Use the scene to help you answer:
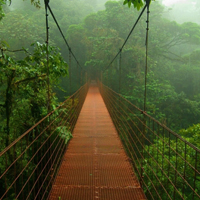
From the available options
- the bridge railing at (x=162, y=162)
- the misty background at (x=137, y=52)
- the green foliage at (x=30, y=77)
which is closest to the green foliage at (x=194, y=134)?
the bridge railing at (x=162, y=162)

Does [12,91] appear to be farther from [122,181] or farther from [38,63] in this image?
[122,181]

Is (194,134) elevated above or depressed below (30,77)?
below

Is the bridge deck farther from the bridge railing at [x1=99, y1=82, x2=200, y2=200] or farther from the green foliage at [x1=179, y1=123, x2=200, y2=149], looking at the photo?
the green foliage at [x1=179, y1=123, x2=200, y2=149]

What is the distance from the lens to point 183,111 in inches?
434

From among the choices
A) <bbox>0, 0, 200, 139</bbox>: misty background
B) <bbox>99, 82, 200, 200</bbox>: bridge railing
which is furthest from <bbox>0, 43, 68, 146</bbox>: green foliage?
<bbox>0, 0, 200, 139</bbox>: misty background

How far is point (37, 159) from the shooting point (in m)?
1.30

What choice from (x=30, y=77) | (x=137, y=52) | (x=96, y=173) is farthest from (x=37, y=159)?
(x=137, y=52)

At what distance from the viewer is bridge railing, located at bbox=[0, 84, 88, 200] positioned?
1023 mm

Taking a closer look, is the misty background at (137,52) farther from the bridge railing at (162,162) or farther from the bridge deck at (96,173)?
the bridge deck at (96,173)

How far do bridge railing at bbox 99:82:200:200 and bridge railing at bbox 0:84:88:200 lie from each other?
704 mm

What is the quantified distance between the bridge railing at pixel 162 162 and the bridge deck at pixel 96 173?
119 mm

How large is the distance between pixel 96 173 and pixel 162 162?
31.9 inches

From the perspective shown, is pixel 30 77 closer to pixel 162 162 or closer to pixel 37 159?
pixel 37 159

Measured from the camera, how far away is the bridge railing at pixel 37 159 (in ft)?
3.36
